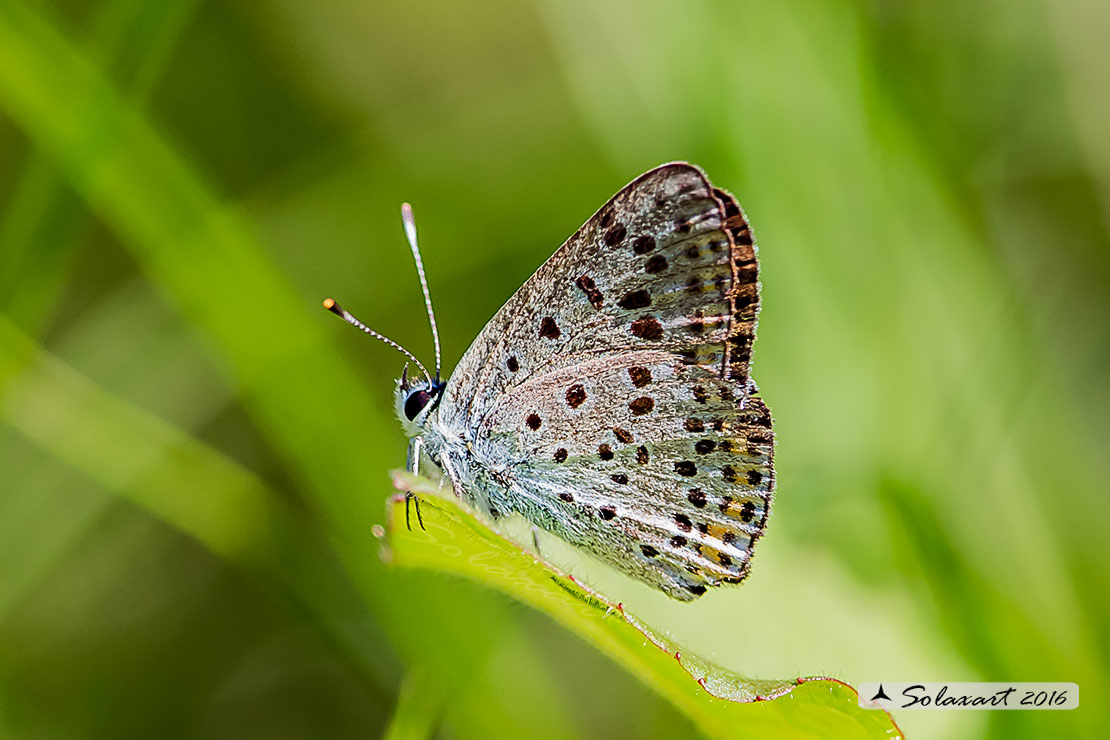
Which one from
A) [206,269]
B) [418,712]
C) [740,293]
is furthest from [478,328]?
[418,712]

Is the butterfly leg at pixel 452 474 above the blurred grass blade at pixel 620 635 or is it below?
above

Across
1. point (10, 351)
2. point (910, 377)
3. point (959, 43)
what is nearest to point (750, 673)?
point (910, 377)

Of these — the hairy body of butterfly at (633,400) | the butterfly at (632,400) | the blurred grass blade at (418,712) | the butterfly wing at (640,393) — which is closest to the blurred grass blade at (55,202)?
the butterfly at (632,400)

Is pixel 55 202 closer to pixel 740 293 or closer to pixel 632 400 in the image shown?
pixel 632 400

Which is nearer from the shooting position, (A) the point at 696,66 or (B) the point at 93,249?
(A) the point at 696,66

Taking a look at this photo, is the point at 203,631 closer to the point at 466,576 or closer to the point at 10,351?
the point at 10,351

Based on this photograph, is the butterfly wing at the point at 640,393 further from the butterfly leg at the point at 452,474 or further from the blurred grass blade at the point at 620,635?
the blurred grass blade at the point at 620,635

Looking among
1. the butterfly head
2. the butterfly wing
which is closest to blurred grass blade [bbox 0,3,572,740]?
the butterfly head
